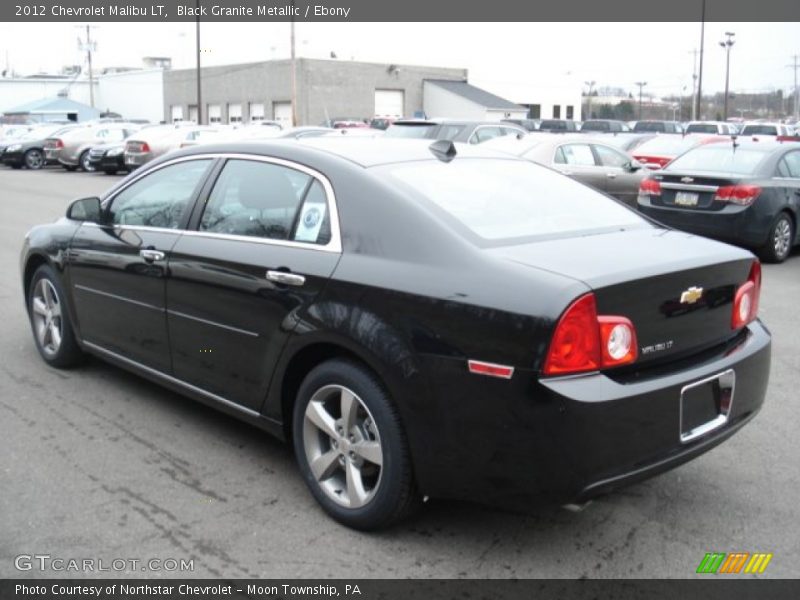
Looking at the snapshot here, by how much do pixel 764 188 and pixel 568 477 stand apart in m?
8.83

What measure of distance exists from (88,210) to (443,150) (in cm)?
237

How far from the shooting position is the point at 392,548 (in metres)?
3.56

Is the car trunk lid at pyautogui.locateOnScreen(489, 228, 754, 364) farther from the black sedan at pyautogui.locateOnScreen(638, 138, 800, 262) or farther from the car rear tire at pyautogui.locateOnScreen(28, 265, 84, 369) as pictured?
the black sedan at pyautogui.locateOnScreen(638, 138, 800, 262)

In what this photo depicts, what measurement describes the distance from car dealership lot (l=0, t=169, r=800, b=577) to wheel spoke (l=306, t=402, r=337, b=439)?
0.41m

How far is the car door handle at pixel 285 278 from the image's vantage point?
12.5 ft

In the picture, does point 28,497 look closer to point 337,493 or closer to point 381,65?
A: point 337,493

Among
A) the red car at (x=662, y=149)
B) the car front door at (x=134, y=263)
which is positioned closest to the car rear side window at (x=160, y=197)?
the car front door at (x=134, y=263)

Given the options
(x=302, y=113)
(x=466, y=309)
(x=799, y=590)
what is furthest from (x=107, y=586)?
(x=302, y=113)

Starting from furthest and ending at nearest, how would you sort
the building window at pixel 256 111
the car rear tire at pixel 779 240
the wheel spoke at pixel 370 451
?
the building window at pixel 256 111 < the car rear tire at pixel 779 240 < the wheel spoke at pixel 370 451

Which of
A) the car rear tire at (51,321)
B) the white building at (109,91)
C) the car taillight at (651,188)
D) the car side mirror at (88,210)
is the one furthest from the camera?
the white building at (109,91)

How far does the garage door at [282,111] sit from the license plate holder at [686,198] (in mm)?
48617

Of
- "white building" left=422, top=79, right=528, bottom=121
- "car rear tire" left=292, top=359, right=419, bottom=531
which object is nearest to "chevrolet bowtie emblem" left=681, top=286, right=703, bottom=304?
"car rear tire" left=292, top=359, right=419, bottom=531

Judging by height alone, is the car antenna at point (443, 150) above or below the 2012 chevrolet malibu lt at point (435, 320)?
above

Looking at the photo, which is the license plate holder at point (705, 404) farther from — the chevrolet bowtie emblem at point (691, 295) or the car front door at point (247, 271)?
the car front door at point (247, 271)
